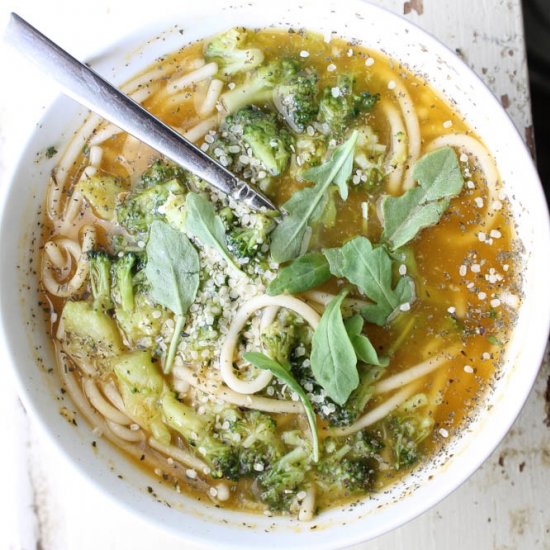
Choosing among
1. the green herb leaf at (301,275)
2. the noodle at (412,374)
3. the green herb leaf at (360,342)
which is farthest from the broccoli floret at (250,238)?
the noodle at (412,374)

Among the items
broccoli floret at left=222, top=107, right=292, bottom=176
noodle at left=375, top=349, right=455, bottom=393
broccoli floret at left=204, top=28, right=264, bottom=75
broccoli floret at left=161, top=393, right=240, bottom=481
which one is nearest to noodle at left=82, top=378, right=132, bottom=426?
broccoli floret at left=161, top=393, right=240, bottom=481

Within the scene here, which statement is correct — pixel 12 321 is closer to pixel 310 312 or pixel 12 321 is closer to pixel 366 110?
pixel 310 312

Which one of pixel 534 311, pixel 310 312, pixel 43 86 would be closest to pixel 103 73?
pixel 43 86

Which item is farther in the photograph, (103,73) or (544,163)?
(544,163)

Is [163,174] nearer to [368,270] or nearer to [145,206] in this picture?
[145,206]

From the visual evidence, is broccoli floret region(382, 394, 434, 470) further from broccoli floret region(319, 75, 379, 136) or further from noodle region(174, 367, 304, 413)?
broccoli floret region(319, 75, 379, 136)

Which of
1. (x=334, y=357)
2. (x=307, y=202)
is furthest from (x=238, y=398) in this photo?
(x=307, y=202)
